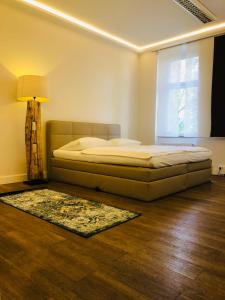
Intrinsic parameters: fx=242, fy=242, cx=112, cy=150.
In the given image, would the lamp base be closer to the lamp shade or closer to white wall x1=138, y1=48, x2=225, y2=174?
the lamp shade

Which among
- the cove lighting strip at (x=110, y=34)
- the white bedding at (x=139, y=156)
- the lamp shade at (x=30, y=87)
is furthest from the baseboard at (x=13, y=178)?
the cove lighting strip at (x=110, y=34)

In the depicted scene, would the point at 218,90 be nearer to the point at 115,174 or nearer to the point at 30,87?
the point at 115,174

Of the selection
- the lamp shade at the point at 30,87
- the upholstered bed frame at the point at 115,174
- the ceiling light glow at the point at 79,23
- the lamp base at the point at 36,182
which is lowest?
the lamp base at the point at 36,182

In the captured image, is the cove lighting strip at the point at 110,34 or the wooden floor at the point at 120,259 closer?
the wooden floor at the point at 120,259

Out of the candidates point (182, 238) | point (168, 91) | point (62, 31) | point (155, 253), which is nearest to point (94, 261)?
point (155, 253)

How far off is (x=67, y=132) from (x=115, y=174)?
1494mm

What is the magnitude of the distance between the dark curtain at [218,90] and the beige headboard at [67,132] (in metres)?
2.02

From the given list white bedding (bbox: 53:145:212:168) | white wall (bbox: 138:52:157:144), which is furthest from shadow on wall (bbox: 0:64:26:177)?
white wall (bbox: 138:52:157:144)

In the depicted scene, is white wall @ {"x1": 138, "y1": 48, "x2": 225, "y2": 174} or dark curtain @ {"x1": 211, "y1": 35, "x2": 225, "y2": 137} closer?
dark curtain @ {"x1": 211, "y1": 35, "x2": 225, "y2": 137}

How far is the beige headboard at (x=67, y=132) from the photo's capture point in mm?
3856

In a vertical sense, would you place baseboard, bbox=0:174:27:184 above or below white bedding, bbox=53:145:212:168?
below

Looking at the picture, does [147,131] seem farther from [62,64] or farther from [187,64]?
[62,64]

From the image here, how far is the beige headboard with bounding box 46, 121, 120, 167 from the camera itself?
12.7 ft

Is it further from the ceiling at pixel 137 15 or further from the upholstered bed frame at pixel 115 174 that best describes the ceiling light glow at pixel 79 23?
the upholstered bed frame at pixel 115 174
